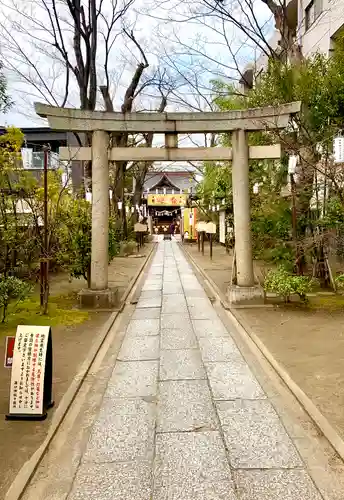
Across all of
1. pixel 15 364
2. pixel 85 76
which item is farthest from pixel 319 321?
pixel 85 76

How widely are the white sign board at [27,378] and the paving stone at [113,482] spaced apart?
1.11m

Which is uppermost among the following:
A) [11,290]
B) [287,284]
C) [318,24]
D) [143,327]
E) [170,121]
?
[318,24]

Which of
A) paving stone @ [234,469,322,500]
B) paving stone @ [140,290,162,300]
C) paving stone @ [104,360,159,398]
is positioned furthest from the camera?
paving stone @ [140,290,162,300]

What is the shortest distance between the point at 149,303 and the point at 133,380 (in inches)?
222

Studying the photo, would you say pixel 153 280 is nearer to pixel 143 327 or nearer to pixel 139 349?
pixel 143 327

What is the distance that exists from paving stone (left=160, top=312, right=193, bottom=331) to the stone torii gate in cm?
159

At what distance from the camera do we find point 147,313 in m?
10.4

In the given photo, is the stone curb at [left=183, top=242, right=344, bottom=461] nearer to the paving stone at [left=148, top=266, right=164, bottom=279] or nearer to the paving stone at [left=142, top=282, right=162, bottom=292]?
the paving stone at [left=142, top=282, right=162, bottom=292]

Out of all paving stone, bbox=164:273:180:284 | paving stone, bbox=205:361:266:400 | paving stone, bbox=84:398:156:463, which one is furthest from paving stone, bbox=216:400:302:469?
paving stone, bbox=164:273:180:284

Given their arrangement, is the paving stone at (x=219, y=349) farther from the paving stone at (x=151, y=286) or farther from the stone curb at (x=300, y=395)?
the paving stone at (x=151, y=286)

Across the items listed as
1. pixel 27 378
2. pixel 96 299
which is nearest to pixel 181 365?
pixel 27 378

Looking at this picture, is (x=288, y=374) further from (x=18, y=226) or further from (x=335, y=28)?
(x=335, y=28)

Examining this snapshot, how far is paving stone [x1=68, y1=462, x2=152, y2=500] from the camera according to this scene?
346 cm

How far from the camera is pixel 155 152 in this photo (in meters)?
11.0
